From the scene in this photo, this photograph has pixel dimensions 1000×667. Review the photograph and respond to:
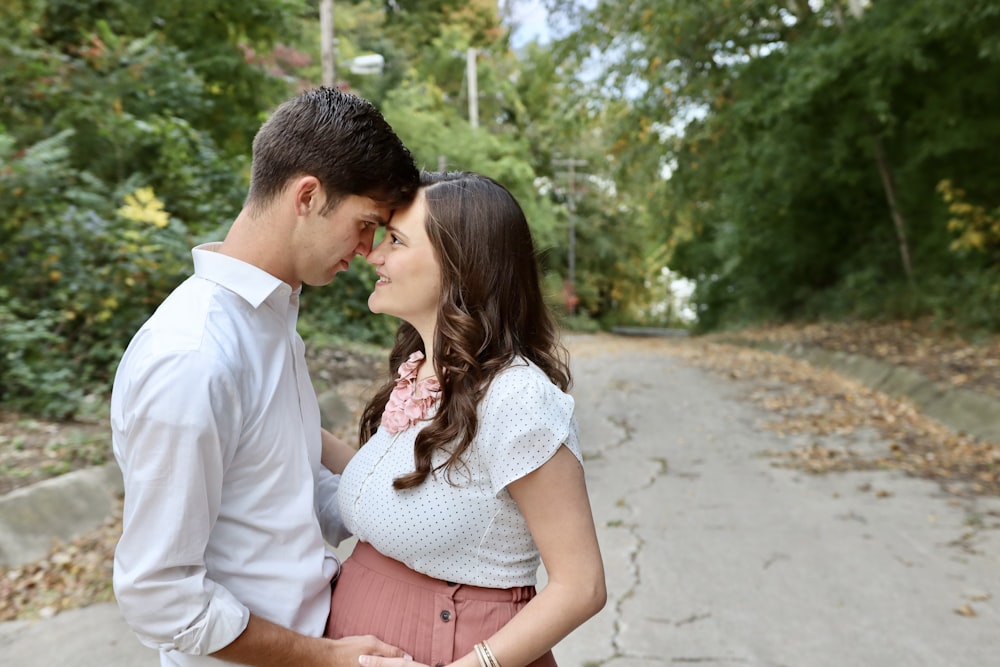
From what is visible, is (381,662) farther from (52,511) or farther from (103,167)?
(103,167)

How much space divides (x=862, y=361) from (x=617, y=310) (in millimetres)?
27829

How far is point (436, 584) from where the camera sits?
1.49m

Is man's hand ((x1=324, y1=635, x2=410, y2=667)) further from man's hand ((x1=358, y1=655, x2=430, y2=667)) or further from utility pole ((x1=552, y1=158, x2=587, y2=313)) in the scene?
utility pole ((x1=552, y1=158, x2=587, y2=313))

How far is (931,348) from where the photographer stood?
9172 mm

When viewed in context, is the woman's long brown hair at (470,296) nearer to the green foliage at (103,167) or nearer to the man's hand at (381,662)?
the man's hand at (381,662)

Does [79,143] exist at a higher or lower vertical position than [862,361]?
higher

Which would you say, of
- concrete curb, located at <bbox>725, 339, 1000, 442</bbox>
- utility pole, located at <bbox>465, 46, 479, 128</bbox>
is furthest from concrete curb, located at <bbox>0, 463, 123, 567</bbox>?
utility pole, located at <bbox>465, 46, 479, 128</bbox>

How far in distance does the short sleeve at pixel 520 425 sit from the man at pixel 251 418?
32cm

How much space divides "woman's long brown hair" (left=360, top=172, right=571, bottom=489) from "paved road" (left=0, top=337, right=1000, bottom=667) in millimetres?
2035

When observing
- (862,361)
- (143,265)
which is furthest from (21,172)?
(862,361)

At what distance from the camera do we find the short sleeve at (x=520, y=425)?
4.39ft

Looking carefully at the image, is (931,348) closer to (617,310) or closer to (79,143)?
(79,143)

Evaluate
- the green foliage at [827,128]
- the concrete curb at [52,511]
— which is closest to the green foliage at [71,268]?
the concrete curb at [52,511]

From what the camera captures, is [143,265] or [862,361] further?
[862,361]
